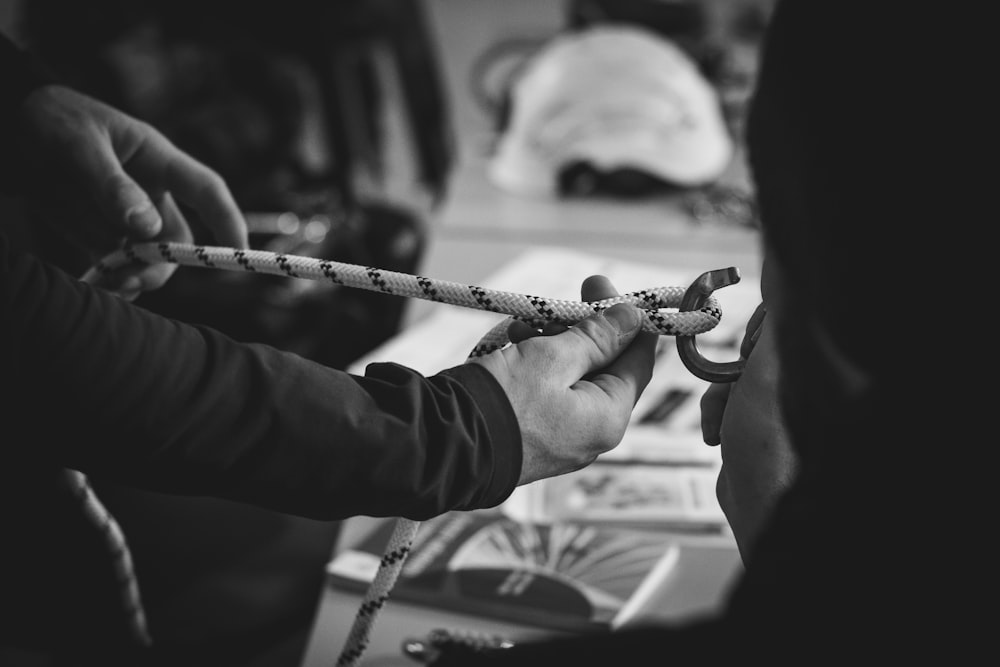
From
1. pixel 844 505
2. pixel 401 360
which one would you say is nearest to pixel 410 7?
pixel 401 360

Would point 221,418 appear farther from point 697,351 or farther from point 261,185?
point 261,185

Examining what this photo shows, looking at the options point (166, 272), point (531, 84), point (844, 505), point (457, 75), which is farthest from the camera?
point (457, 75)

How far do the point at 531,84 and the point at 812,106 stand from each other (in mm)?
1341

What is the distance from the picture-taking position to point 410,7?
240cm

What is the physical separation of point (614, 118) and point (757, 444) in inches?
41.7

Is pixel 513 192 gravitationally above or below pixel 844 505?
below

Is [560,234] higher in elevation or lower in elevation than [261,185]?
higher

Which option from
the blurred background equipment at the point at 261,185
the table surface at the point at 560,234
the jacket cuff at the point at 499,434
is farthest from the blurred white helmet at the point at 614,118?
the jacket cuff at the point at 499,434

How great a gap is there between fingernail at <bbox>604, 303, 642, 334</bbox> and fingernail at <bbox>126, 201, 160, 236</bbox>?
37 cm

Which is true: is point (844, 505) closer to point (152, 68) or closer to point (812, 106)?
point (812, 106)

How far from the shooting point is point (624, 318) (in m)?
0.58

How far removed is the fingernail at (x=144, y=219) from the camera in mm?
757

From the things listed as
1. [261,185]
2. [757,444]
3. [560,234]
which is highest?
[757,444]

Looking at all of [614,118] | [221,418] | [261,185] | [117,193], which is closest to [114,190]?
[117,193]
